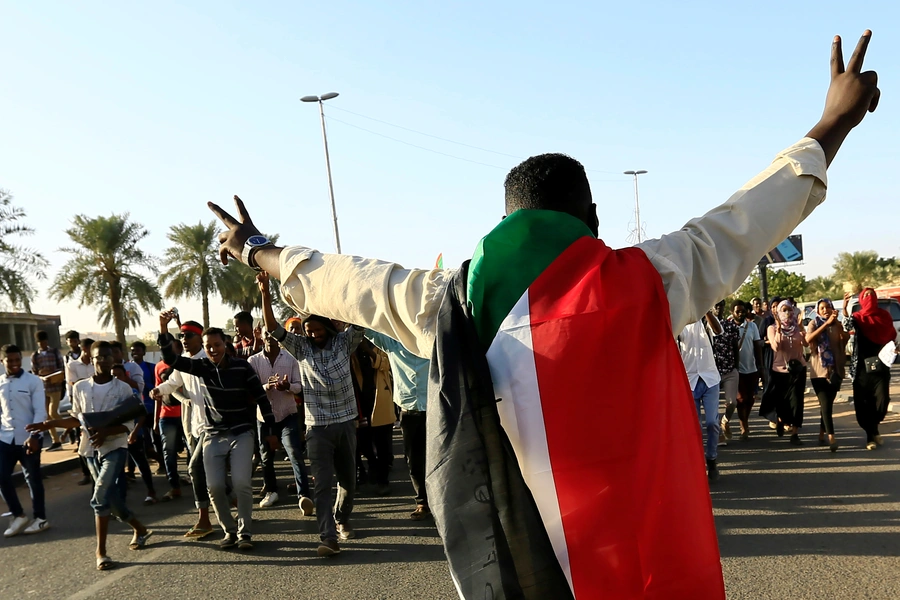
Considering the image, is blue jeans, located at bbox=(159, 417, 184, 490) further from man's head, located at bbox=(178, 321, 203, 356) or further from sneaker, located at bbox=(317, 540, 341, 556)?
sneaker, located at bbox=(317, 540, 341, 556)

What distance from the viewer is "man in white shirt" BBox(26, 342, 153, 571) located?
21.1ft

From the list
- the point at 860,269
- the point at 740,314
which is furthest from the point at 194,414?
the point at 860,269

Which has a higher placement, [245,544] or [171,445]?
[171,445]

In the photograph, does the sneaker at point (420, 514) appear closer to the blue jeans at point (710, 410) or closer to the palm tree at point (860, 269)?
the blue jeans at point (710, 410)

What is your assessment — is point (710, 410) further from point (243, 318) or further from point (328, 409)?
point (243, 318)

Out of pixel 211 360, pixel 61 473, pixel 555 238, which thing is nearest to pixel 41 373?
pixel 61 473

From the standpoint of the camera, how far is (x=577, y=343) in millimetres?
1440

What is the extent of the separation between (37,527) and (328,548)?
3.71 m

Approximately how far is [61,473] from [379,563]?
8041 millimetres

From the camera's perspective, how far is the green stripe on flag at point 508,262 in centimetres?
154

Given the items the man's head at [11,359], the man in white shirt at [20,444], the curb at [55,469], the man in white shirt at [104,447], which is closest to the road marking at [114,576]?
the man in white shirt at [104,447]

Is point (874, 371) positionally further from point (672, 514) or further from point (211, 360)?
point (672, 514)

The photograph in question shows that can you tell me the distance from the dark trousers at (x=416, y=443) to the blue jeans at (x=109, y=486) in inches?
102

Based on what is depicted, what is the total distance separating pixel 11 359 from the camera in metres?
8.12
